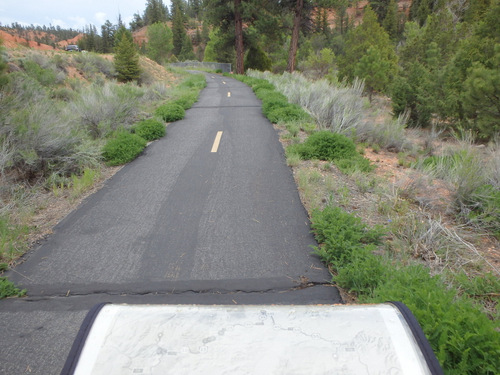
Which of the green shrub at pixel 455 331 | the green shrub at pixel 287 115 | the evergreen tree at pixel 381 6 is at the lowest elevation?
the green shrub at pixel 455 331

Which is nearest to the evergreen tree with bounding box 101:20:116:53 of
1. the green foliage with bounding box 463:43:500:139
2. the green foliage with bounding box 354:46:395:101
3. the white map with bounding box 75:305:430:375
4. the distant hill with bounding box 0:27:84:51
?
the distant hill with bounding box 0:27:84:51

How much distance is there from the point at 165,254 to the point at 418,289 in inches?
114

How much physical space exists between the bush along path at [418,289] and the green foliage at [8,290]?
339 centimetres

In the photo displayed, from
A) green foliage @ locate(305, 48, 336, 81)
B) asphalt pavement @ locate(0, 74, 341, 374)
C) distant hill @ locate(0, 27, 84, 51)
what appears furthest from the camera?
green foliage @ locate(305, 48, 336, 81)

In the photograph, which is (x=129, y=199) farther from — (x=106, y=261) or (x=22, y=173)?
(x=22, y=173)

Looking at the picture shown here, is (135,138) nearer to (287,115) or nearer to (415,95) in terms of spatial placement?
(287,115)

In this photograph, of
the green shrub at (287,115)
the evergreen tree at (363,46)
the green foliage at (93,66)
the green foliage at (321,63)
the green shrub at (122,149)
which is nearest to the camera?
the green shrub at (122,149)

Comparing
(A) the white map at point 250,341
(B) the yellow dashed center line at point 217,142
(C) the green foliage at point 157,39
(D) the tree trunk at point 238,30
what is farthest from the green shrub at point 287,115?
(C) the green foliage at point 157,39

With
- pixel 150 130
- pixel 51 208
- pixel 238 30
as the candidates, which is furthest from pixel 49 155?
pixel 238 30

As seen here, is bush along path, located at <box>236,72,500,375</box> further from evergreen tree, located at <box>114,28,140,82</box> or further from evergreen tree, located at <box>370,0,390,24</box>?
evergreen tree, located at <box>370,0,390,24</box>

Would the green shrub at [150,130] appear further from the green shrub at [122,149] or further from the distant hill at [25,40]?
the distant hill at [25,40]

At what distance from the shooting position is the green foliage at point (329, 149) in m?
7.32

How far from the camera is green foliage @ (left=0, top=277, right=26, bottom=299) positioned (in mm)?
3460

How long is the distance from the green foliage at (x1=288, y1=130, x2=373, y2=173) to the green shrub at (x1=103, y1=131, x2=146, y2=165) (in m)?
3.96
